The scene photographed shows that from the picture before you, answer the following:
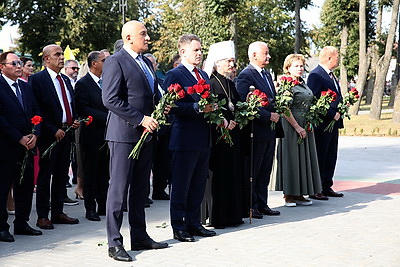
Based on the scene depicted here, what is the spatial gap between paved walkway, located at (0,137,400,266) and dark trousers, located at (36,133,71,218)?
12.1 inches

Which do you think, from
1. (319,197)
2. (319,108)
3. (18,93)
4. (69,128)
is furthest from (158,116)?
(319,197)

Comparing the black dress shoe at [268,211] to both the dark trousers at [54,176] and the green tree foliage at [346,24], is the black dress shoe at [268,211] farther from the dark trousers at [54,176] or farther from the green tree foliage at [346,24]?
the green tree foliage at [346,24]

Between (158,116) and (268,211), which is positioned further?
(268,211)

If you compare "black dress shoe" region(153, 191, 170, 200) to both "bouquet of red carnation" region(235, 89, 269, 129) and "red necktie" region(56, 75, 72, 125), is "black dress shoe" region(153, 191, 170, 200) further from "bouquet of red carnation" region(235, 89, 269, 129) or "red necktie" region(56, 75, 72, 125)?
"bouquet of red carnation" region(235, 89, 269, 129)

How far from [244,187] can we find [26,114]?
2.85 m

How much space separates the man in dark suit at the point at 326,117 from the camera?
1060cm

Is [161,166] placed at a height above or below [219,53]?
below

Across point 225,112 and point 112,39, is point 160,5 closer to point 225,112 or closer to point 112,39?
point 112,39

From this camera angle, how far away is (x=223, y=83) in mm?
8273

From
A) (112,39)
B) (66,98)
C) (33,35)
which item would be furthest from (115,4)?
(66,98)

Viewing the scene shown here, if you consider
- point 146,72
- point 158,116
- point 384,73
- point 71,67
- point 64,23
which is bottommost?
point 158,116

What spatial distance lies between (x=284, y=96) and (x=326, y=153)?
2.23 m

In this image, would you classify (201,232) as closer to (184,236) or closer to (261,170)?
(184,236)

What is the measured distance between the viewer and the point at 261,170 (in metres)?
9.23
